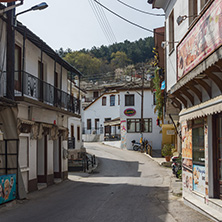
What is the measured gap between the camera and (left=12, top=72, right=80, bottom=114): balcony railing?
49.4ft

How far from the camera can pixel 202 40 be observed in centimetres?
923

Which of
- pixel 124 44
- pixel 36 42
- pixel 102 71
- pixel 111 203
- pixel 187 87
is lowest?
pixel 111 203

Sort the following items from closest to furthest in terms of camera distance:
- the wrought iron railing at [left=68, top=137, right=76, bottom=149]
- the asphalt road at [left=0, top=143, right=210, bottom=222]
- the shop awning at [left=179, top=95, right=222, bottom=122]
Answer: the shop awning at [left=179, top=95, right=222, bottom=122] < the asphalt road at [left=0, top=143, right=210, bottom=222] < the wrought iron railing at [left=68, top=137, right=76, bottom=149]

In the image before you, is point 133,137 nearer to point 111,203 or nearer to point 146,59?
point 111,203

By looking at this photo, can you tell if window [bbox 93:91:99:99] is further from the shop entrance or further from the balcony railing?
the shop entrance

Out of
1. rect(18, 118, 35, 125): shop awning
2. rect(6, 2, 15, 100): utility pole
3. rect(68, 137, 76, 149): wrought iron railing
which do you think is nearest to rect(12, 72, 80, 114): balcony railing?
rect(6, 2, 15, 100): utility pole

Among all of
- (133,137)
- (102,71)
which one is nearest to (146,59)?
(102,71)

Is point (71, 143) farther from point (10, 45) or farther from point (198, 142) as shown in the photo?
point (198, 142)

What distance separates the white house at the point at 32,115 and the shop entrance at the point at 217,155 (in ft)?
22.8

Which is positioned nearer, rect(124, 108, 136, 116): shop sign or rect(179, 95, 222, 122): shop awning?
rect(179, 95, 222, 122): shop awning

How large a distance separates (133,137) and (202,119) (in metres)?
32.2

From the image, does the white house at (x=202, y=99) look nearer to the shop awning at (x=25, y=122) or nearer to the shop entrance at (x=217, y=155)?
the shop entrance at (x=217, y=155)

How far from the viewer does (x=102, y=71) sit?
3912 inches

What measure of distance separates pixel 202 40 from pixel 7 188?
7.79m
